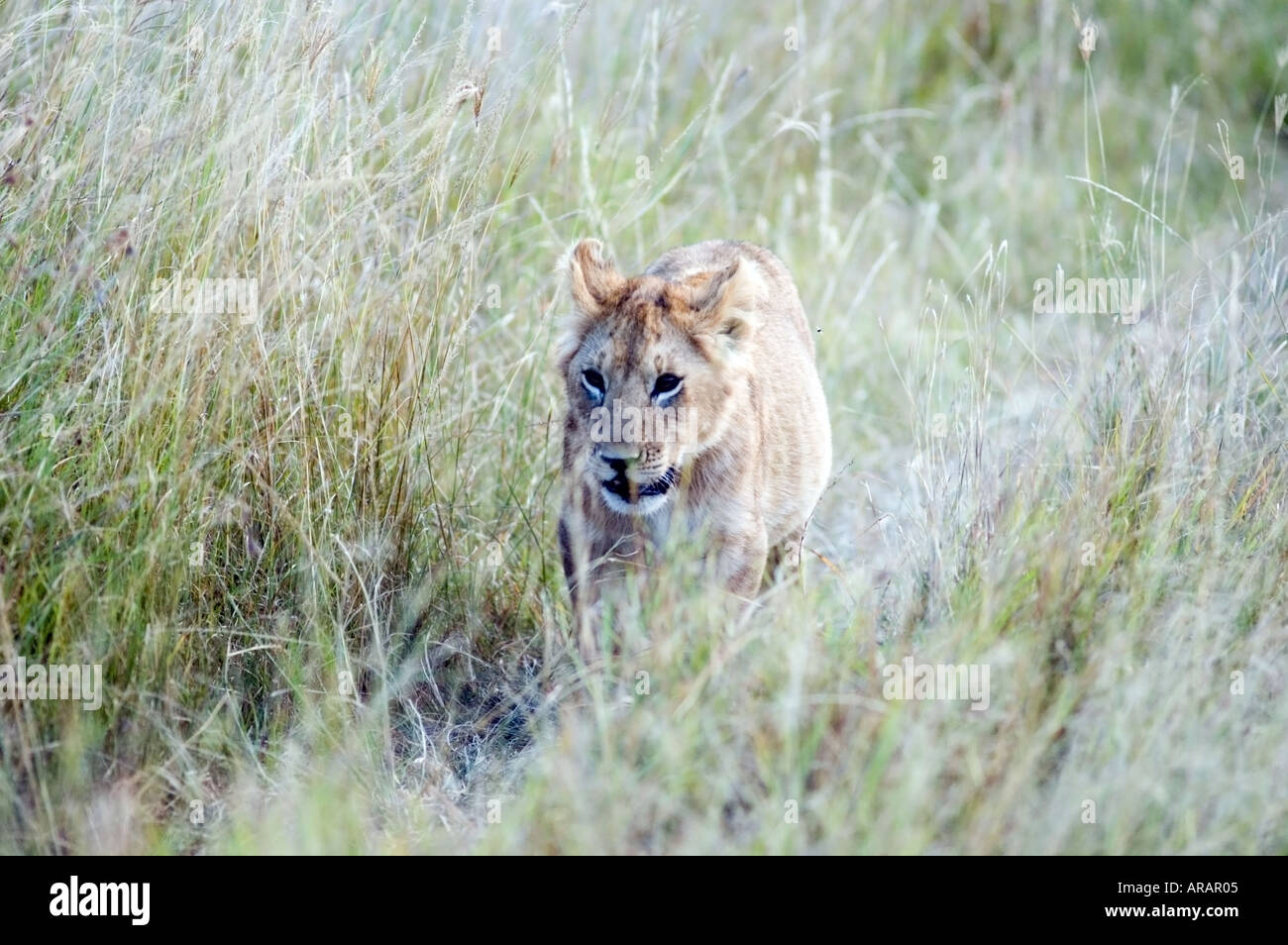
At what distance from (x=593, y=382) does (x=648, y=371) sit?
9.2 inches

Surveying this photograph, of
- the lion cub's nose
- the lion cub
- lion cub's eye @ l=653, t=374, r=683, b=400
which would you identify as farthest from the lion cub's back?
the lion cub's nose

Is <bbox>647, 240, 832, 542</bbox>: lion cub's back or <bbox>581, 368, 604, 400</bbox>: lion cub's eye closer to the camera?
<bbox>581, 368, 604, 400</bbox>: lion cub's eye

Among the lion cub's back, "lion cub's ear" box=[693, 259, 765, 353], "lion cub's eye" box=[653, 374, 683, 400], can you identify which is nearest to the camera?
"lion cub's eye" box=[653, 374, 683, 400]

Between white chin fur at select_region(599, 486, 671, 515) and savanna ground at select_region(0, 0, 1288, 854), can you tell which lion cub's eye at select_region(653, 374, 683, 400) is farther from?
savanna ground at select_region(0, 0, 1288, 854)

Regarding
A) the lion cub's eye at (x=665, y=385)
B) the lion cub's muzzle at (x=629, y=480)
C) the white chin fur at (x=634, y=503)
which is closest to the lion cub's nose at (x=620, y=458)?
the lion cub's muzzle at (x=629, y=480)

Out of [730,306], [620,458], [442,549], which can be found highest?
[730,306]

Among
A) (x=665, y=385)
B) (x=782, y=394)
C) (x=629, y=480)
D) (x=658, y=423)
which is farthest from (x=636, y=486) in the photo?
(x=782, y=394)

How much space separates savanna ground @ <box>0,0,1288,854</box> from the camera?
3.99 meters

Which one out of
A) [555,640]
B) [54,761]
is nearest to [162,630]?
[54,761]

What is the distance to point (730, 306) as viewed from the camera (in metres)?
5.12

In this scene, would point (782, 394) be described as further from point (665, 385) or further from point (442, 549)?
point (442, 549)

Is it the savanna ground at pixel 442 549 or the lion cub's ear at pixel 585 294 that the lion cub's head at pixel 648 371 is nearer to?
the lion cub's ear at pixel 585 294

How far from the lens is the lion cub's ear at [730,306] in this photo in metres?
5.06
